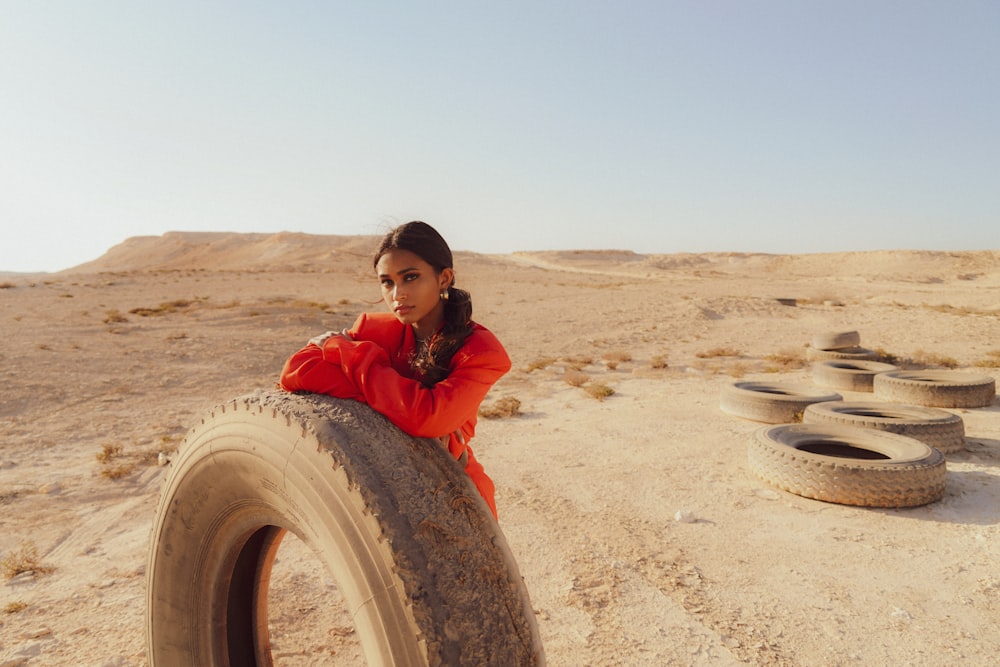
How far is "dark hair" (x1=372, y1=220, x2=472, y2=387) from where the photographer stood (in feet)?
7.43

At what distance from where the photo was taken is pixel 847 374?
1038cm

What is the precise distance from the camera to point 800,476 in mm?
5574

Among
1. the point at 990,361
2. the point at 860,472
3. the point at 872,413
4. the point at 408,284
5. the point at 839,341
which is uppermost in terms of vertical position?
the point at 408,284

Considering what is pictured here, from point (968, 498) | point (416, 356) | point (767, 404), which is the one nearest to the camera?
point (416, 356)

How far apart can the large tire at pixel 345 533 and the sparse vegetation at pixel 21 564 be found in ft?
8.09

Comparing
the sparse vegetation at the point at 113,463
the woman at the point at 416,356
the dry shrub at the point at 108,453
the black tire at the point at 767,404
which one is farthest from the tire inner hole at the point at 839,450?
the dry shrub at the point at 108,453

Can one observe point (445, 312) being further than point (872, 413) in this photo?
No

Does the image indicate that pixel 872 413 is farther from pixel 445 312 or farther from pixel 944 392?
pixel 445 312

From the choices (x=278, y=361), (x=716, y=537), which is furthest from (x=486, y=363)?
(x=278, y=361)

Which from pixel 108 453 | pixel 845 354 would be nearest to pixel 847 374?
pixel 845 354

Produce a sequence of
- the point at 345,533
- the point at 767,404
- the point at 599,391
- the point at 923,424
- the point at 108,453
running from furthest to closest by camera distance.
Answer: the point at 599,391 < the point at 767,404 < the point at 923,424 < the point at 108,453 < the point at 345,533

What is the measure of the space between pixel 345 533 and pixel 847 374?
10.7 m

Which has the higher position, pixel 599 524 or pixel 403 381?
pixel 403 381

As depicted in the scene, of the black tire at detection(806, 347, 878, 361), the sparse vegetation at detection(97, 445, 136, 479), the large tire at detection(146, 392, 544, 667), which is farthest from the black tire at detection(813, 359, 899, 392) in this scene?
the sparse vegetation at detection(97, 445, 136, 479)
